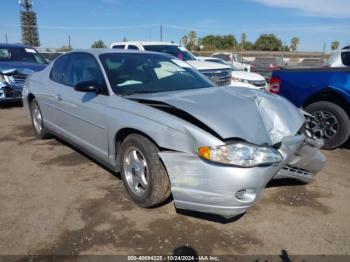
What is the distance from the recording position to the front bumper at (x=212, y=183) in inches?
105

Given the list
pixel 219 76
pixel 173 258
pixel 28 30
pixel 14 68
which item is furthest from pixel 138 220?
pixel 28 30

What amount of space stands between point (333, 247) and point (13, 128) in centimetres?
615

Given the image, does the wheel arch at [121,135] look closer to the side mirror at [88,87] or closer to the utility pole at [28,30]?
the side mirror at [88,87]

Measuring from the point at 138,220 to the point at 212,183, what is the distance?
35.9 inches

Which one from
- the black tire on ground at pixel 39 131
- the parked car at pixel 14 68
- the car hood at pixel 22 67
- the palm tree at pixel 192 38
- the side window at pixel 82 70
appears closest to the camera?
the side window at pixel 82 70

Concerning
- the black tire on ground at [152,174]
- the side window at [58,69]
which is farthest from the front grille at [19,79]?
the black tire on ground at [152,174]

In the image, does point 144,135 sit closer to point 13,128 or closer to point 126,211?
point 126,211

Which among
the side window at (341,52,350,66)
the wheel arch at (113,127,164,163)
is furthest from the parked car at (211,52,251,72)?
the wheel arch at (113,127,164,163)

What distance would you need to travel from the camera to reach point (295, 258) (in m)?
2.64

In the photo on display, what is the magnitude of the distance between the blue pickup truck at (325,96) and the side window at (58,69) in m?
3.67

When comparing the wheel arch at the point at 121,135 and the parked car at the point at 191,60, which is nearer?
the wheel arch at the point at 121,135

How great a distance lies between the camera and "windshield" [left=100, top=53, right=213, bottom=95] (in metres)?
3.77

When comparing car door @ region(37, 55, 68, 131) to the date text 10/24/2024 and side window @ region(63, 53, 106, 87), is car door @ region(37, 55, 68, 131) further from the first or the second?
the date text 10/24/2024

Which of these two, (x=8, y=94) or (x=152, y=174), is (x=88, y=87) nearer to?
(x=152, y=174)
